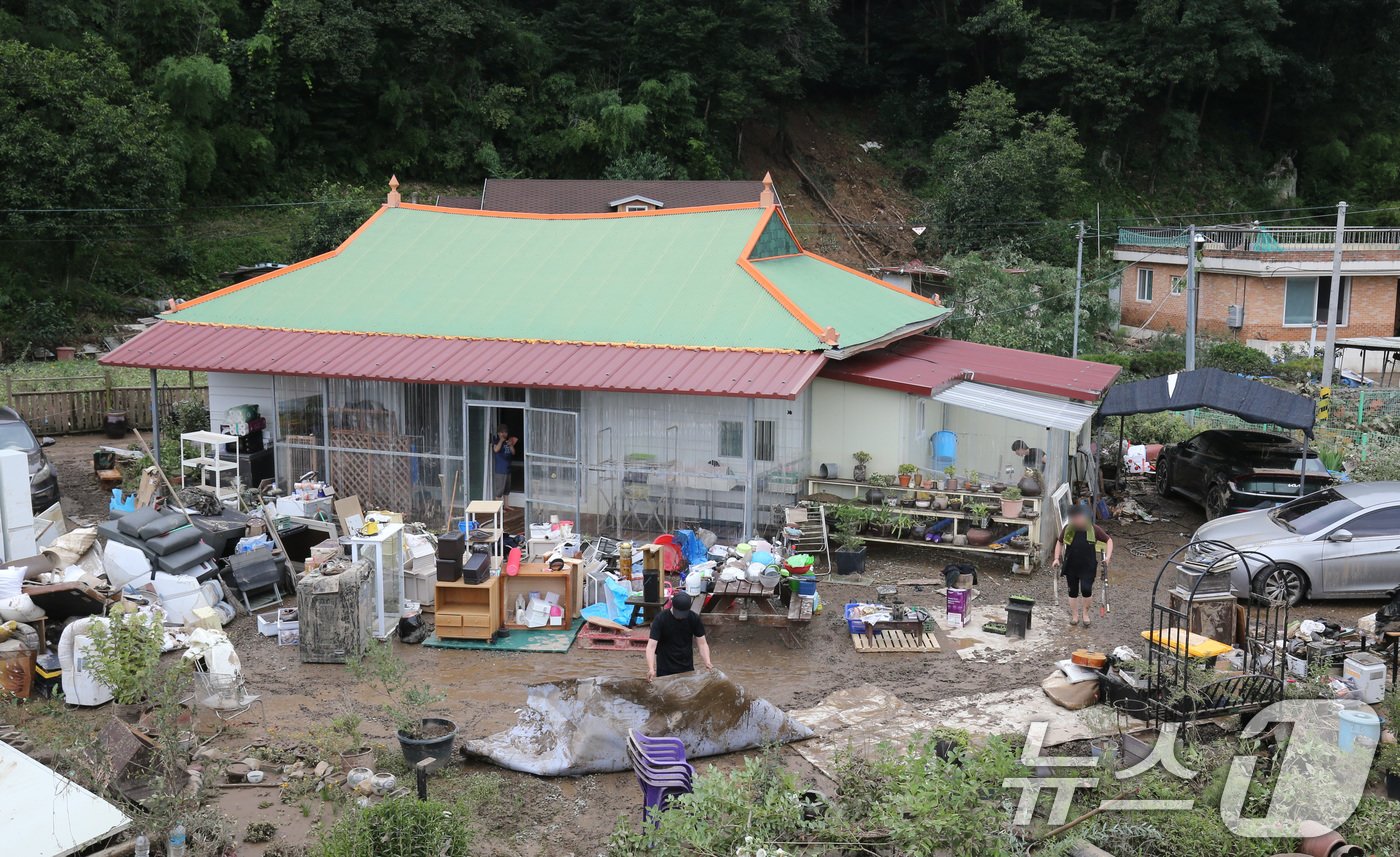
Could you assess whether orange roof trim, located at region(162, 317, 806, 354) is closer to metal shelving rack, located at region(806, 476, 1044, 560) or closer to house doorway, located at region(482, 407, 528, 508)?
house doorway, located at region(482, 407, 528, 508)

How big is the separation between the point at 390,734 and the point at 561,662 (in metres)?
2.54

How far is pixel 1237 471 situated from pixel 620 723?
1245 cm

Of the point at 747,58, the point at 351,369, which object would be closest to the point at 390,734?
the point at 351,369

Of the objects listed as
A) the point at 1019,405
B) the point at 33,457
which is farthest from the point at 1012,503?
the point at 33,457

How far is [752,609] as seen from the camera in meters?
13.9

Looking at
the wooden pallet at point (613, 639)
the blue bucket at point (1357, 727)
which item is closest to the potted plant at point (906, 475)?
the wooden pallet at point (613, 639)

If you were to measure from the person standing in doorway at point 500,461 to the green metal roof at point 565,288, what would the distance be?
1618mm

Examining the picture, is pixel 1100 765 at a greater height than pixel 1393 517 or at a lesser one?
lesser

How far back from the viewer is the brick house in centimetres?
3775

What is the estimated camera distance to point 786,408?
1709 centimetres

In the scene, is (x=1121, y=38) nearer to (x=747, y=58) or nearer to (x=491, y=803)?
(x=747, y=58)

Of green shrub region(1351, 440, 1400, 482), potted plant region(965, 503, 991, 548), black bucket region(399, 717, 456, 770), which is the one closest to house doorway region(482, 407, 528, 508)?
potted plant region(965, 503, 991, 548)

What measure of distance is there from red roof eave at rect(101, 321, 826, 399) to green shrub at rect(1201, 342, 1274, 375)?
20714 mm

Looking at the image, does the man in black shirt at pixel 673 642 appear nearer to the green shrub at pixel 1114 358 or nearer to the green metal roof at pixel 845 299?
the green metal roof at pixel 845 299
